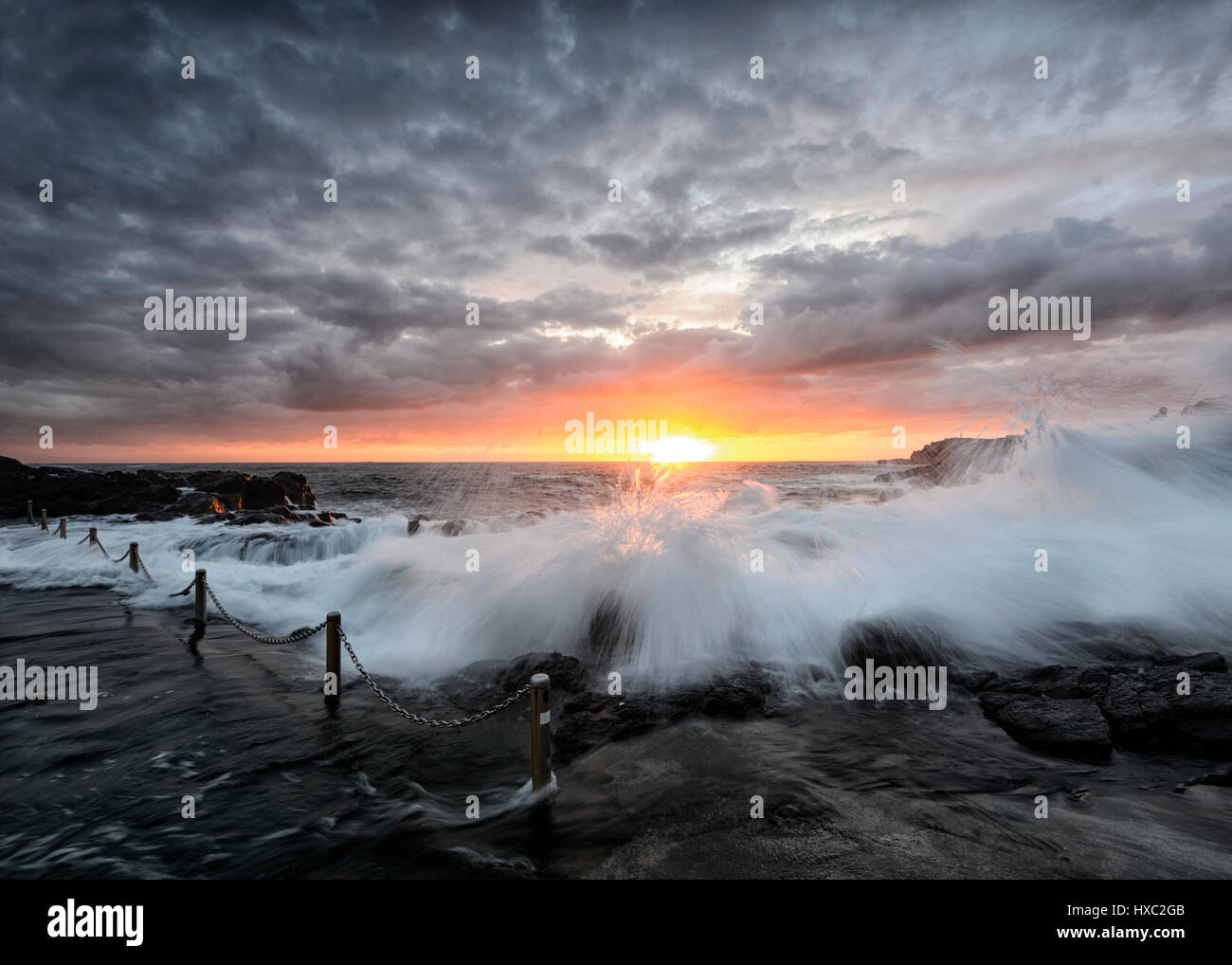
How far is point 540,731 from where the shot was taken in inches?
219

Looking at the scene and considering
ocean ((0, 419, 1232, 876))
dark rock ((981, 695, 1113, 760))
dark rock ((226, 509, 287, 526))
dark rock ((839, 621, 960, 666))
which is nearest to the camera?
ocean ((0, 419, 1232, 876))

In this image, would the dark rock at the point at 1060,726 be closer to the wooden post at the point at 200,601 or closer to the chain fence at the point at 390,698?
the chain fence at the point at 390,698

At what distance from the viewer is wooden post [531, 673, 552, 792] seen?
18.0 feet

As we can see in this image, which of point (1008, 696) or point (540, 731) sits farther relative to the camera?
point (1008, 696)

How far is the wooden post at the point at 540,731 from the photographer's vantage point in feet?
18.0

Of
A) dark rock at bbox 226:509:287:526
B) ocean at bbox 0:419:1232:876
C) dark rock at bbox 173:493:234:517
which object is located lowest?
ocean at bbox 0:419:1232:876

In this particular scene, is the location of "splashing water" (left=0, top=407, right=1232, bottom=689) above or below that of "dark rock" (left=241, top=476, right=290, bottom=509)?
below

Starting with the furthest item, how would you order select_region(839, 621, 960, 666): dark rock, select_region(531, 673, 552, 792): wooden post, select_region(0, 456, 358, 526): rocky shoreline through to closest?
1. select_region(0, 456, 358, 526): rocky shoreline
2. select_region(839, 621, 960, 666): dark rock
3. select_region(531, 673, 552, 792): wooden post

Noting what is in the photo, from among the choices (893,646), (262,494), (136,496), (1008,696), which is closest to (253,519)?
(262,494)

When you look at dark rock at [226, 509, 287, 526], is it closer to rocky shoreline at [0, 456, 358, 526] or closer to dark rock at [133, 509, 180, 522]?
rocky shoreline at [0, 456, 358, 526]

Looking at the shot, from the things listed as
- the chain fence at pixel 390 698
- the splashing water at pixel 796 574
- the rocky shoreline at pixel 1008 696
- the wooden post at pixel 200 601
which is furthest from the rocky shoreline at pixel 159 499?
the rocky shoreline at pixel 1008 696

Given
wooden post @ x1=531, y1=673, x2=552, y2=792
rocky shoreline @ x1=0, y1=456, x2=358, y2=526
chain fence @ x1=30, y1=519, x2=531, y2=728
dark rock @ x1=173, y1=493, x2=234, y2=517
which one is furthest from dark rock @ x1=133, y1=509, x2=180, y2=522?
wooden post @ x1=531, y1=673, x2=552, y2=792

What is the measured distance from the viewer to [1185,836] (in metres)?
4.72

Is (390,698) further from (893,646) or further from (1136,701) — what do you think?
(1136,701)
